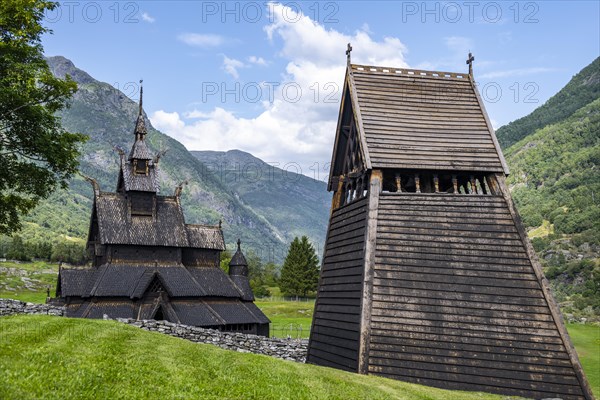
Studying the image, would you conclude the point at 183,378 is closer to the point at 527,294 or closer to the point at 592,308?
the point at 527,294

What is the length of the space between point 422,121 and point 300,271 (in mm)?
68140

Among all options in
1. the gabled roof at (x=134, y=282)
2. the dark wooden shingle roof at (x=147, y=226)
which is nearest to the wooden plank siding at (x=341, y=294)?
the gabled roof at (x=134, y=282)

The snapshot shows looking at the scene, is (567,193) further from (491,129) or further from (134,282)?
(134,282)

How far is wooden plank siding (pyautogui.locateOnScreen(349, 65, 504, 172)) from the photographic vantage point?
19.3 m

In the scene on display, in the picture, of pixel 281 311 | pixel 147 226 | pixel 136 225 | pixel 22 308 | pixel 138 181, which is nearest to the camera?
pixel 22 308

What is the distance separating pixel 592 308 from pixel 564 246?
3339 cm

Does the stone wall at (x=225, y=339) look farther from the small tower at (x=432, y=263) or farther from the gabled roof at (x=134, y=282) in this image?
the small tower at (x=432, y=263)

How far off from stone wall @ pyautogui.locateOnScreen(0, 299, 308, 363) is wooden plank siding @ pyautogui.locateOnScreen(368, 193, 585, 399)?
10.5 m

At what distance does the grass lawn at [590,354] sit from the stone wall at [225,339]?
46.8ft

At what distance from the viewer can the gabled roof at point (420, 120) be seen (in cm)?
1925

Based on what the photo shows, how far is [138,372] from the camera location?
9.73 meters

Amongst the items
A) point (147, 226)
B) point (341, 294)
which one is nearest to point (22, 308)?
point (147, 226)

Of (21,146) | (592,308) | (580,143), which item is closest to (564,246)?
(592,308)

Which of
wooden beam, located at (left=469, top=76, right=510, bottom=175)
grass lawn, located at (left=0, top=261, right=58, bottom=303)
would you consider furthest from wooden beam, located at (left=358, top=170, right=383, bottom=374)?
grass lawn, located at (left=0, top=261, right=58, bottom=303)
